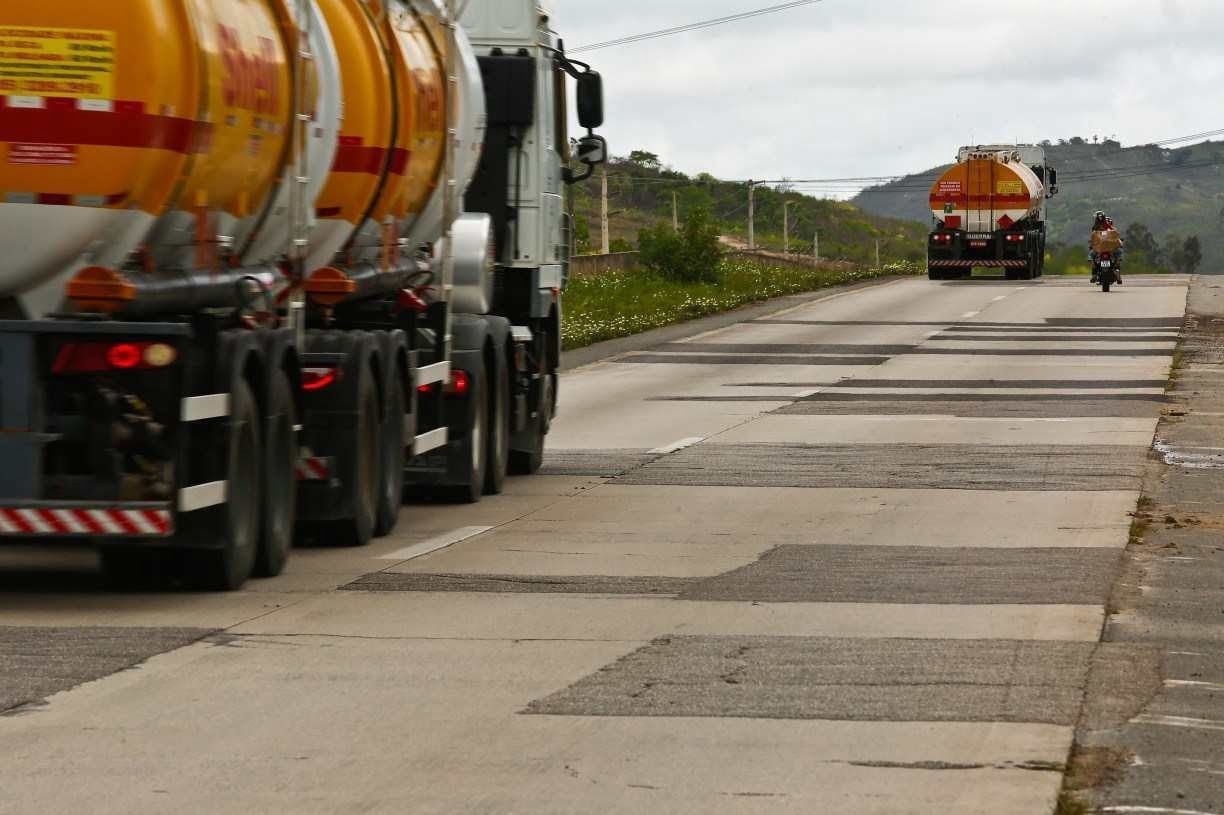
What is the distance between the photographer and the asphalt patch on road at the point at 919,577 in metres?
12.0

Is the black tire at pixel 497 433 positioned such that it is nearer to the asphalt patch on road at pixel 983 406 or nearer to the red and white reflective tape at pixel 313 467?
the red and white reflective tape at pixel 313 467

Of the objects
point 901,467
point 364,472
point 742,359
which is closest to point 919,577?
point 364,472

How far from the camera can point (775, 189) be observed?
132m

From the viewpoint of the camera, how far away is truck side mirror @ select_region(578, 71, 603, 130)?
19.6 metres

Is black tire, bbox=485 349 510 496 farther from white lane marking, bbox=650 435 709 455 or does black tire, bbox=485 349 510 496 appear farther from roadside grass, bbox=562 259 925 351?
roadside grass, bbox=562 259 925 351

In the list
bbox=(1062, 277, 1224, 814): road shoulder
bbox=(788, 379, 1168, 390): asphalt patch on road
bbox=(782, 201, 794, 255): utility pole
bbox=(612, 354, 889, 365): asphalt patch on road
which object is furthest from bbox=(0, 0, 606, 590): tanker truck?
bbox=(782, 201, 794, 255): utility pole

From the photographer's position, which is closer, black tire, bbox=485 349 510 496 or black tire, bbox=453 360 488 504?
black tire, bbox=453 360 488 504

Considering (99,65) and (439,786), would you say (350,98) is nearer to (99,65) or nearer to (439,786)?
(99,65)

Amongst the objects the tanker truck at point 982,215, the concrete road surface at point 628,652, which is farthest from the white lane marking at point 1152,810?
the tanker truck at point 982,215

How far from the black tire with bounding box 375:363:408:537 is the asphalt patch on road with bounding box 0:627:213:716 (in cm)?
402

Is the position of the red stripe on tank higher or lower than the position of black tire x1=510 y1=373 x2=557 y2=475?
higher

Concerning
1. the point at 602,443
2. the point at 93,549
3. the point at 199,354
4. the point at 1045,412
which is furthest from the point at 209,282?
the point at 1045,412

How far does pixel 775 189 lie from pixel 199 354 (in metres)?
122

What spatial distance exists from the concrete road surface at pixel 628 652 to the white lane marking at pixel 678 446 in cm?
13
